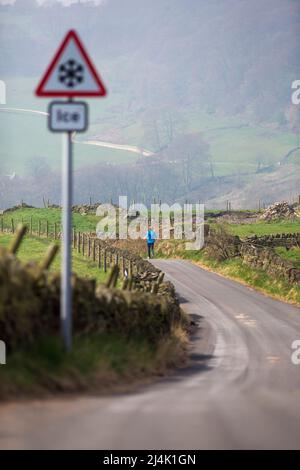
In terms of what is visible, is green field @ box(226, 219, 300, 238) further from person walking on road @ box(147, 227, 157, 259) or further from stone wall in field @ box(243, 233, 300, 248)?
person walking on road @ box(147, 227, 157, 259)

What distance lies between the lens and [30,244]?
225ft

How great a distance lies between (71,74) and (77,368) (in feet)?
12.4

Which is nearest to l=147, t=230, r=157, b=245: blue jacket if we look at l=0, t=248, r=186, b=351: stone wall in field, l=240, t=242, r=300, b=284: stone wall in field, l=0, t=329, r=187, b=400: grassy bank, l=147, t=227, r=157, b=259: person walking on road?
l=147, t=227, r=157, b=259: person walking on road

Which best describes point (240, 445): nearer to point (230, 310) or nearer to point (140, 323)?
point (140, 323)

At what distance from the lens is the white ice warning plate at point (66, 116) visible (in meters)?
13.9

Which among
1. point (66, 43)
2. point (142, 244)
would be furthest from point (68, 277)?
point (142, 244)

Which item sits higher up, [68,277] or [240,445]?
[68,277]

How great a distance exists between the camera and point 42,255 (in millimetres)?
60125

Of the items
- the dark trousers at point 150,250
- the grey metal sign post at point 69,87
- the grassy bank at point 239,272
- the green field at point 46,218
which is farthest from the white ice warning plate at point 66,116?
the green field at point 46,218

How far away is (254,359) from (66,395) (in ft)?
47.5

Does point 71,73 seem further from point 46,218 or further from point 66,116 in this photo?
point 46,218

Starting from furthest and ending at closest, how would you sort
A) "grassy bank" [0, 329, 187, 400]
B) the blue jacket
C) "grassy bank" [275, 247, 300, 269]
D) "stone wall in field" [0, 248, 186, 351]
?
the blue jacket, "grassy bank" [275, 247, 300, 269], "stone wall in field" [0, 248, 186, 351], "grassy bank" [0, 329, 187, 400]

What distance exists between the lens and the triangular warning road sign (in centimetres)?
1385

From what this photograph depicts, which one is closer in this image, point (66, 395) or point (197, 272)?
point (66, 395)
